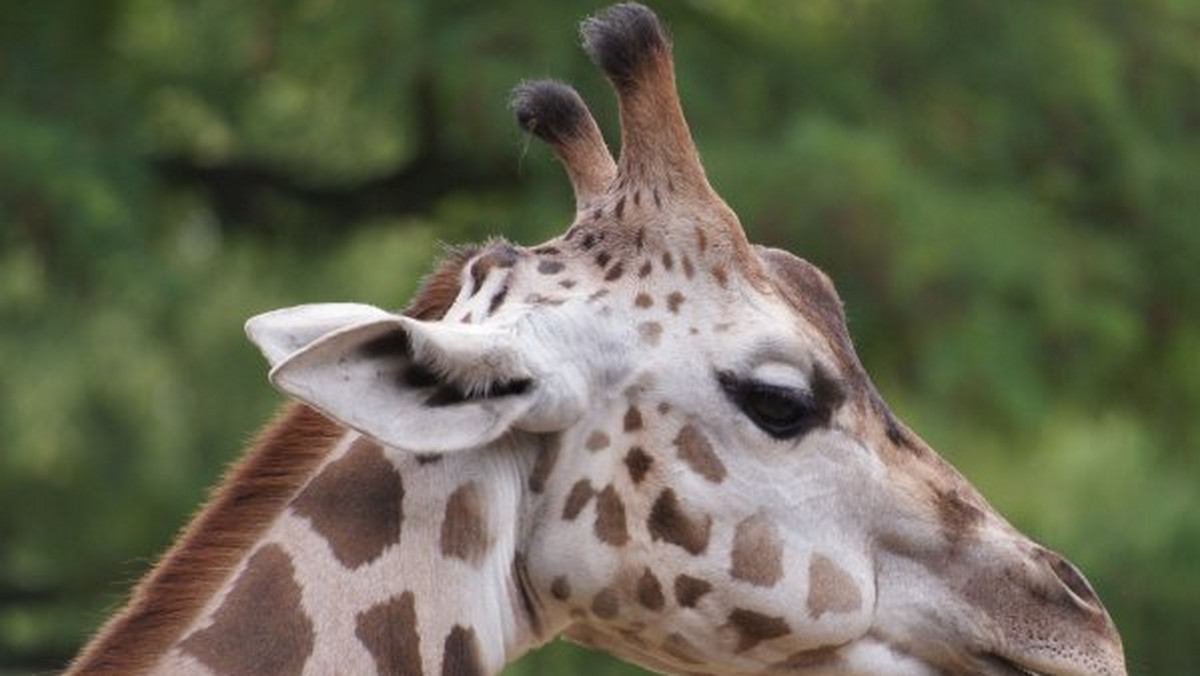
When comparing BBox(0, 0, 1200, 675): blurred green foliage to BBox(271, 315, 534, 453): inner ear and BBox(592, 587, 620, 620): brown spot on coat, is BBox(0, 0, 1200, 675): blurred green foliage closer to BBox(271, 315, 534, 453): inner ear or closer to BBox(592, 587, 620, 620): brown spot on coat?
BBox(592, 587, 620, 620): brown spot on coat

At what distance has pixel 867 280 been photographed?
37.8ft

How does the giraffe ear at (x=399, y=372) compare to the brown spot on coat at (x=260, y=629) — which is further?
the brown spot on coat at (x=260, y=629)

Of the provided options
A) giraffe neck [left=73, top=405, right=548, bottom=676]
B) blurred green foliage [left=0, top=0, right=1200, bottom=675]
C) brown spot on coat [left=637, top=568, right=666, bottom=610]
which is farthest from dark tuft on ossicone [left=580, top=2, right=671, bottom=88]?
blurred green foliage [left=0, top=0, right=1200, bottom=675]

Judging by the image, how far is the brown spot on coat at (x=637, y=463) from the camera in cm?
402

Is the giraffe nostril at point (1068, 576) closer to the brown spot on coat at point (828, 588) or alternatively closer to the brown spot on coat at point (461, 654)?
the brown spot on coat at point (828, 588)

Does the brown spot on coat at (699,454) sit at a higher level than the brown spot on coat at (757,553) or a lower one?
higher

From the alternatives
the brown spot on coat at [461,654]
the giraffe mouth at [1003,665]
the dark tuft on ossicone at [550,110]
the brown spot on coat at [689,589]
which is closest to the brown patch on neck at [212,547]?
the brown spot on coat at [461,654]

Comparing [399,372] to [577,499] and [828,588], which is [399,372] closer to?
[577,499]

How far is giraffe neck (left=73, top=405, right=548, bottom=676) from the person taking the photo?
387 cm

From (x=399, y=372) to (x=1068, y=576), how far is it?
1085 mm

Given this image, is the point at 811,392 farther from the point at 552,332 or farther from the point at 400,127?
the point at 400,127

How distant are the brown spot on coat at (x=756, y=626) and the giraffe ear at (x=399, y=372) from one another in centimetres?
46

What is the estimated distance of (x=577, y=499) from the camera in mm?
4008

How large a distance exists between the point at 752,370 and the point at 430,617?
1.91 ft
